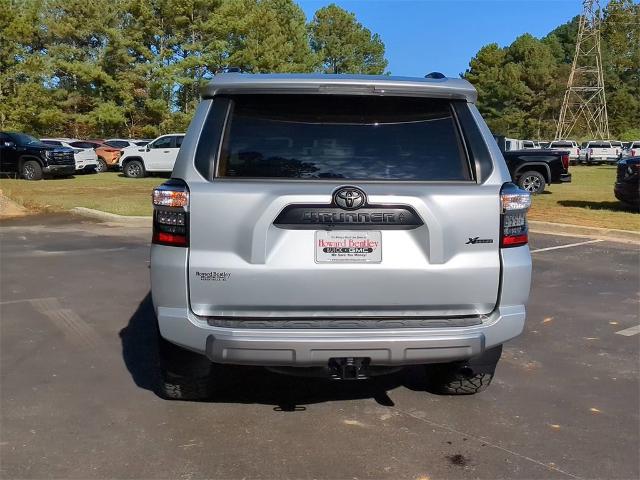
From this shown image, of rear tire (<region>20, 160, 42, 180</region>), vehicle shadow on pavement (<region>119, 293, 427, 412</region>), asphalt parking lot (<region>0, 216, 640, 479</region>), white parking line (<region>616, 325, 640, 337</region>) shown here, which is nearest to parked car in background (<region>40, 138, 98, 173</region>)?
rear tire (<region>20, 160, 42, 180</region>)

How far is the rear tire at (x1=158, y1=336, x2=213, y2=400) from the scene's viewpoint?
12.5 ft

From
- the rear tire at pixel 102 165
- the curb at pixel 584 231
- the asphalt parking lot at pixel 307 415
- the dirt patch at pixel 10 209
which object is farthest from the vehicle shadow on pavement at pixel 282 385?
the rear tire at pixel 102 165

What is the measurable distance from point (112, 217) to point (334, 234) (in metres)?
11.3

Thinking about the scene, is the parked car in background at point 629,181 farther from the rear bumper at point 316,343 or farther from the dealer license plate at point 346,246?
the dealer license plate at point 346,246

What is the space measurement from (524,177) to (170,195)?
17745 mm

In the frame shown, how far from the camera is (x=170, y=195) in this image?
11.3ft

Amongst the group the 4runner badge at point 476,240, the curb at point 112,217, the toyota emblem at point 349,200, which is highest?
the toyota emblem at point 349,200

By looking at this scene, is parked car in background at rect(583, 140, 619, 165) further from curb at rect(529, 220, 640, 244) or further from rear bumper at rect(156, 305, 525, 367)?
rear bumper at rect(156, 305, 525, 367)

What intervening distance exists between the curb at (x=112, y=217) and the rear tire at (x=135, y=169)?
41.9 ft

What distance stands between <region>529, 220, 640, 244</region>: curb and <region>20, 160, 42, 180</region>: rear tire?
18203 millimetres

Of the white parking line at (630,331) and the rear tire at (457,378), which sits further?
the white parking line at (630,331)

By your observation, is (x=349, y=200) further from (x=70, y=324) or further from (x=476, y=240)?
(x=70, y=324)

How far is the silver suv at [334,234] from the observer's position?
3.36 m

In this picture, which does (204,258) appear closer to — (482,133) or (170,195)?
(170,195)
